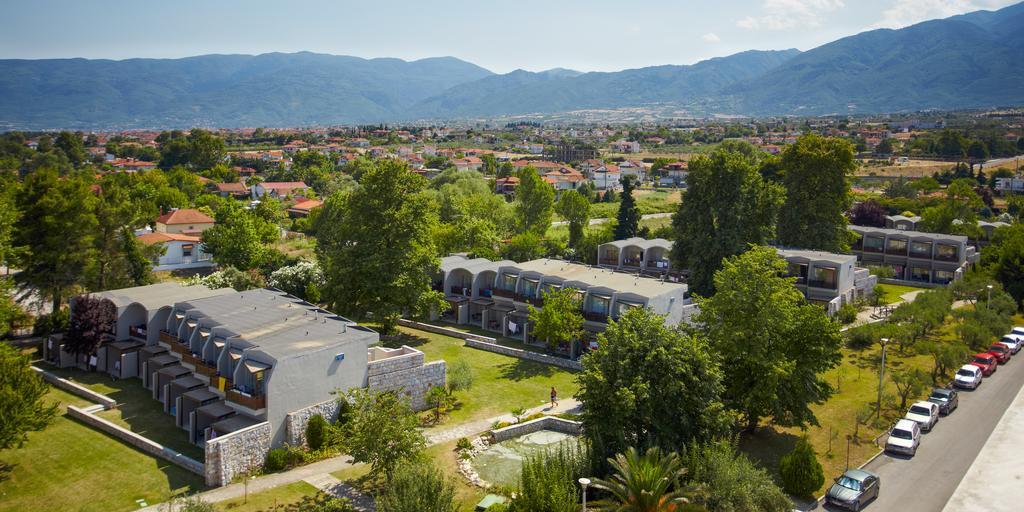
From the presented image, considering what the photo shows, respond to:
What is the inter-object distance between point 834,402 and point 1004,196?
3473 inches

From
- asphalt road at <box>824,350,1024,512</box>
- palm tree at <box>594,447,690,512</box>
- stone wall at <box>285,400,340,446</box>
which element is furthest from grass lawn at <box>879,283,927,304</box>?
stone wall at <box>285,400,340,446</box>

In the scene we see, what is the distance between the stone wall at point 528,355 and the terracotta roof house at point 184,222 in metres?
37.8

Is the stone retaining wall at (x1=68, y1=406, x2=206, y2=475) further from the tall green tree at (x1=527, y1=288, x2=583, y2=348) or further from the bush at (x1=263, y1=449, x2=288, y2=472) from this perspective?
the tall green tree at (x1=527, y1=288, x2=583, y2=348)

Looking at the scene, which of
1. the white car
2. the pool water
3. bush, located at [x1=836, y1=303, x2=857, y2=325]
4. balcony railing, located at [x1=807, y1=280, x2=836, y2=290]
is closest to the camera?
the pool water

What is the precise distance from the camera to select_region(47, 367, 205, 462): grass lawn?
25.7 m

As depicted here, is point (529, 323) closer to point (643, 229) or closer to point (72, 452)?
point (72, 452)

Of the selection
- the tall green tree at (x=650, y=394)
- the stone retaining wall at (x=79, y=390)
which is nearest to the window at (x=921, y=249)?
the tall green tree at (x=650, y=394)

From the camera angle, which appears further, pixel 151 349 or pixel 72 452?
pixel 151 349

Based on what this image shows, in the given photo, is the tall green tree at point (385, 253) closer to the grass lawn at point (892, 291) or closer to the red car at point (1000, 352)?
the red car at point (1000, 352)

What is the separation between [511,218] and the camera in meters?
69.5

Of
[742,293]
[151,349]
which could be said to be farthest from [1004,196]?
[151,349]

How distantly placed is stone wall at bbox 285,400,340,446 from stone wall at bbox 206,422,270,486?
0.88 m

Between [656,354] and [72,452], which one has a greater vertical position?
[656,354]

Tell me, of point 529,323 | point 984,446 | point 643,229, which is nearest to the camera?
point 984,446
